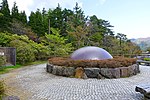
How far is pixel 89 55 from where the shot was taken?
12055 millimetres

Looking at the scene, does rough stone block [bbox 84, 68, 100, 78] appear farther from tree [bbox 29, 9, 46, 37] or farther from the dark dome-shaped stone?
tree [bbox 29, 9, 46, 37]

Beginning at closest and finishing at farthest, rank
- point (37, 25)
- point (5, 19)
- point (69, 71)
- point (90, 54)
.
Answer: point (69, 71) → point (90, 54) → point (5, 19) → point (37, 25)

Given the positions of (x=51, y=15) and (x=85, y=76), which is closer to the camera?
(x=85, y=76)

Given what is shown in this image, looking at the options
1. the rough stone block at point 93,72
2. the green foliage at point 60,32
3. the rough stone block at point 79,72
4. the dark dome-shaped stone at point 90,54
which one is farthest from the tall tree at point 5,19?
the rough stone block at point 93,72

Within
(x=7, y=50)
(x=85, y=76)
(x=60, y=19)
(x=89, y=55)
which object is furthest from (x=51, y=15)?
(x=85, y=76)

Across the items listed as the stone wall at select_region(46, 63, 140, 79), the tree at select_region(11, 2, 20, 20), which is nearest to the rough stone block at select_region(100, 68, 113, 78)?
the stone wall at select_region(46, 63, 140, 79)

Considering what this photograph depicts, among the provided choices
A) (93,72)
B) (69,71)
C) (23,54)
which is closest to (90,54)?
(69,71)

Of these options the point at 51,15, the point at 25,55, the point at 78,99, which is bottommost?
the point at 78,99

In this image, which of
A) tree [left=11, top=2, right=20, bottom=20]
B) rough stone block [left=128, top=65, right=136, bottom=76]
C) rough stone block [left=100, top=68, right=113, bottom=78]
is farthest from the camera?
tree [left=11, top=2, right=20, bottom=20]

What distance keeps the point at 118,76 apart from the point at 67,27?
21.3 m

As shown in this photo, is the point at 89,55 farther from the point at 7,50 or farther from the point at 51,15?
the point at 51,15

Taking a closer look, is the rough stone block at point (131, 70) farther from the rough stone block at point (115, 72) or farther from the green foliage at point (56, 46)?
the green foliage at point (56, 46)

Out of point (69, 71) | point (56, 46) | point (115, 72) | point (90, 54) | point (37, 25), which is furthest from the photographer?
point (37, 25)

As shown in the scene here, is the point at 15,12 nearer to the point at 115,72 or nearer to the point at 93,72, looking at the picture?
the point at 93,72
